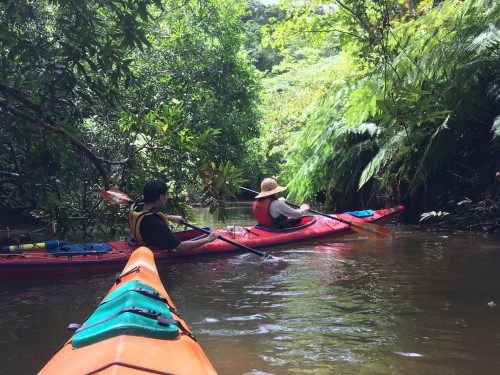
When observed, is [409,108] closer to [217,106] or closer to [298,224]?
[298,224]

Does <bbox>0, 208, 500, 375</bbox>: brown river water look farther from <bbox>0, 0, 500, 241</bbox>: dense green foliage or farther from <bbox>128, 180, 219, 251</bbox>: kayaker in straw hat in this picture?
<bbox>0, 0, 500, 241</bbox>: dense green foliage

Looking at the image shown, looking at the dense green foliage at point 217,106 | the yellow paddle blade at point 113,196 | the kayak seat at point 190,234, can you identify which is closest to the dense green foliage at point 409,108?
the dense green foliage at point 217,106

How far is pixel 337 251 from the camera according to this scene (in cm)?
695

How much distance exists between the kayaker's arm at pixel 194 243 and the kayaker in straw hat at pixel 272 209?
1.28 m

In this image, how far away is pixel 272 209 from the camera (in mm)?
7441

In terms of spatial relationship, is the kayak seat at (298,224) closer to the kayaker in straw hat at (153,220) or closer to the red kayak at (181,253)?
the red kayak at (181,253)

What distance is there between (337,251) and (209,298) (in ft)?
9.82

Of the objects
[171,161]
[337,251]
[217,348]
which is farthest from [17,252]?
[337,251]

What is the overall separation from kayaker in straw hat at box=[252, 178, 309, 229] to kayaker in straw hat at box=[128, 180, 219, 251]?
1772 mm

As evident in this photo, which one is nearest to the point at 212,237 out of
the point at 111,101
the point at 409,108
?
the point at 111,101

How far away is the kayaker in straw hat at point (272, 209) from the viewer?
739cm

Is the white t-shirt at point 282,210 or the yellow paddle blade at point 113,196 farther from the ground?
the yellow paddle blade at point 113,196

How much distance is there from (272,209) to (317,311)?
3.65 m

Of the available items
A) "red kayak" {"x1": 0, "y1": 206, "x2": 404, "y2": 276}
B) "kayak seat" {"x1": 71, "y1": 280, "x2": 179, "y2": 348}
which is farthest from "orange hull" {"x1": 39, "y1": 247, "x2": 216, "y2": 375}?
A: "red kayak" {"x1": 0, "y1": 206, "x2": 404, "y2": 276}
